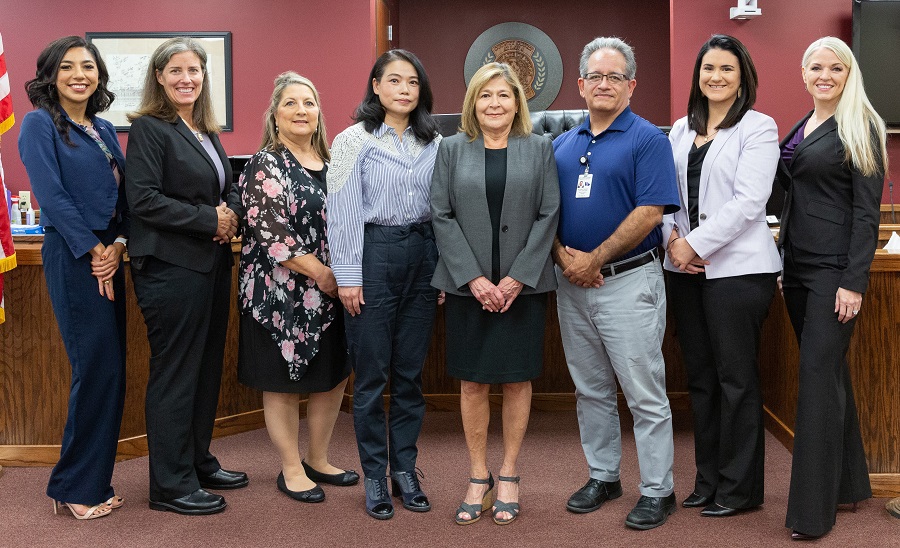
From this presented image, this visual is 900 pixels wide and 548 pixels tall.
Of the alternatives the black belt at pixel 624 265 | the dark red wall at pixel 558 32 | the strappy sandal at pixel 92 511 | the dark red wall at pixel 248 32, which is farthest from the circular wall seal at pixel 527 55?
the strappy sandal at pixel 92 511

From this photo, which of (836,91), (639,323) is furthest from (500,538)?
(836,91)

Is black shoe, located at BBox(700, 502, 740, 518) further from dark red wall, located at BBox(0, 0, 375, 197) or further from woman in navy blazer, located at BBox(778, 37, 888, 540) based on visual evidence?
dark red wall, located at BBox(0, 0, 375, 197)

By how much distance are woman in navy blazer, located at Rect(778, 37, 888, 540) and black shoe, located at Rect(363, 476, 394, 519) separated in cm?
131

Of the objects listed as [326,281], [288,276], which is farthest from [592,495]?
[288,276]

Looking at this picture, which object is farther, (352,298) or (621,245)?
(352,298)

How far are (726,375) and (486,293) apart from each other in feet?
2.81

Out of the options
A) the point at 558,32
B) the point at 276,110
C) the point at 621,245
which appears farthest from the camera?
the point at 558,32

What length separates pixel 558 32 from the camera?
816 cm

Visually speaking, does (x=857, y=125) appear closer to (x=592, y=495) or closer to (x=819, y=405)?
(x=819, y=405)

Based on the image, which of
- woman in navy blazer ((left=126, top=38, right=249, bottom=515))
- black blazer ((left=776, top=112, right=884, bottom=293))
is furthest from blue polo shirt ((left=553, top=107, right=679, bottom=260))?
woman in navy blazer ((left=126, top=38, right=249, bottom=515))

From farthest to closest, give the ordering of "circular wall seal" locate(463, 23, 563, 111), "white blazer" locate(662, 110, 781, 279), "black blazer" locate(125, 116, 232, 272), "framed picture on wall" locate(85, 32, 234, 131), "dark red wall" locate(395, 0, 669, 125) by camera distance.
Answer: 1. "circular wall seal" locate(463, 23, 563, 111)
2. "dark red wall" locate(395, 0, 669, 125)
3. "framed picture on wall" locate(85, 32, 234, 131)
4. "black blazer" locate(125, 116, 232, 272)
5. "white blazer" locate(662, 110, 781, 279)

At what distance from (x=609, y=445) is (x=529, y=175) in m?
1.02

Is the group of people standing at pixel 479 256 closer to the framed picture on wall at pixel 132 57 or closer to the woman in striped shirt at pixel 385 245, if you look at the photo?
the woman in striped shirt at pixel 385 245

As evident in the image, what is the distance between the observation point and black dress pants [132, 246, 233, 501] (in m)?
2.97
